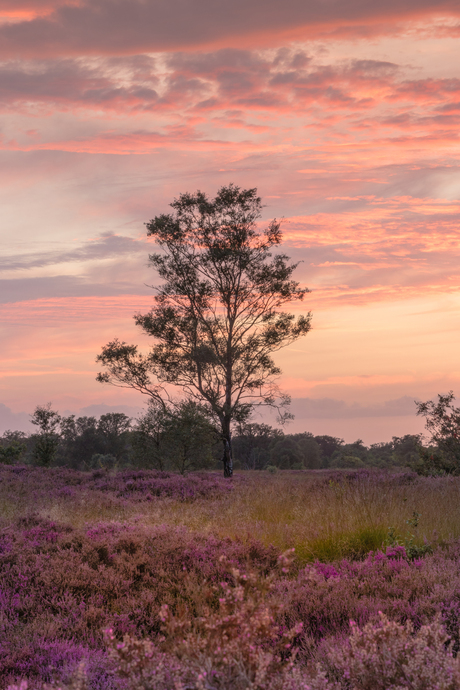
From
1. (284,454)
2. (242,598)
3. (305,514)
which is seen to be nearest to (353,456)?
(284,454)

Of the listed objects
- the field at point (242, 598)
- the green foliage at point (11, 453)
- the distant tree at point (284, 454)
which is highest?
the green foliage at point (11, 453)

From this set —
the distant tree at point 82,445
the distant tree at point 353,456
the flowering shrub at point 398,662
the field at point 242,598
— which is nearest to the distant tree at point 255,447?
the distant tree at point 353,456

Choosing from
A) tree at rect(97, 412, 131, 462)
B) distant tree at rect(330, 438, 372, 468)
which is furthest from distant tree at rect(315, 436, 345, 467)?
tree at rect(97, 412, 131, 462)

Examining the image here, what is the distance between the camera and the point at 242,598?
153 inches

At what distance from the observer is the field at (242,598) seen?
135 inches

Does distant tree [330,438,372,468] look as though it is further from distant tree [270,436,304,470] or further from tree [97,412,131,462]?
→ tree [97,412,131,462]

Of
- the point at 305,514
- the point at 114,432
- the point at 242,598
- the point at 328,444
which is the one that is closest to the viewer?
the point at 242,598

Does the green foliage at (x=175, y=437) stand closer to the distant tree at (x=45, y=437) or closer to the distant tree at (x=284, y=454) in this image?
the distant tree at (x=45, y=437)

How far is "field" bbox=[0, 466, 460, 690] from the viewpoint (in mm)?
3441

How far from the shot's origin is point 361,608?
17.8 feet

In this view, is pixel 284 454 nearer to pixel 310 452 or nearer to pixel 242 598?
pixel 310 452

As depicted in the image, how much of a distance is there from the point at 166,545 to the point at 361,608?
12.0ft

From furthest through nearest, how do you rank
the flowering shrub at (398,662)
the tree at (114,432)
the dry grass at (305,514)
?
the tree at (114,432), the dry grass at (305,514), the flowering shrub at (398,662)

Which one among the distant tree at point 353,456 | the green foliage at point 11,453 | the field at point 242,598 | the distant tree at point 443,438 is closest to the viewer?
the field at point 242,598
